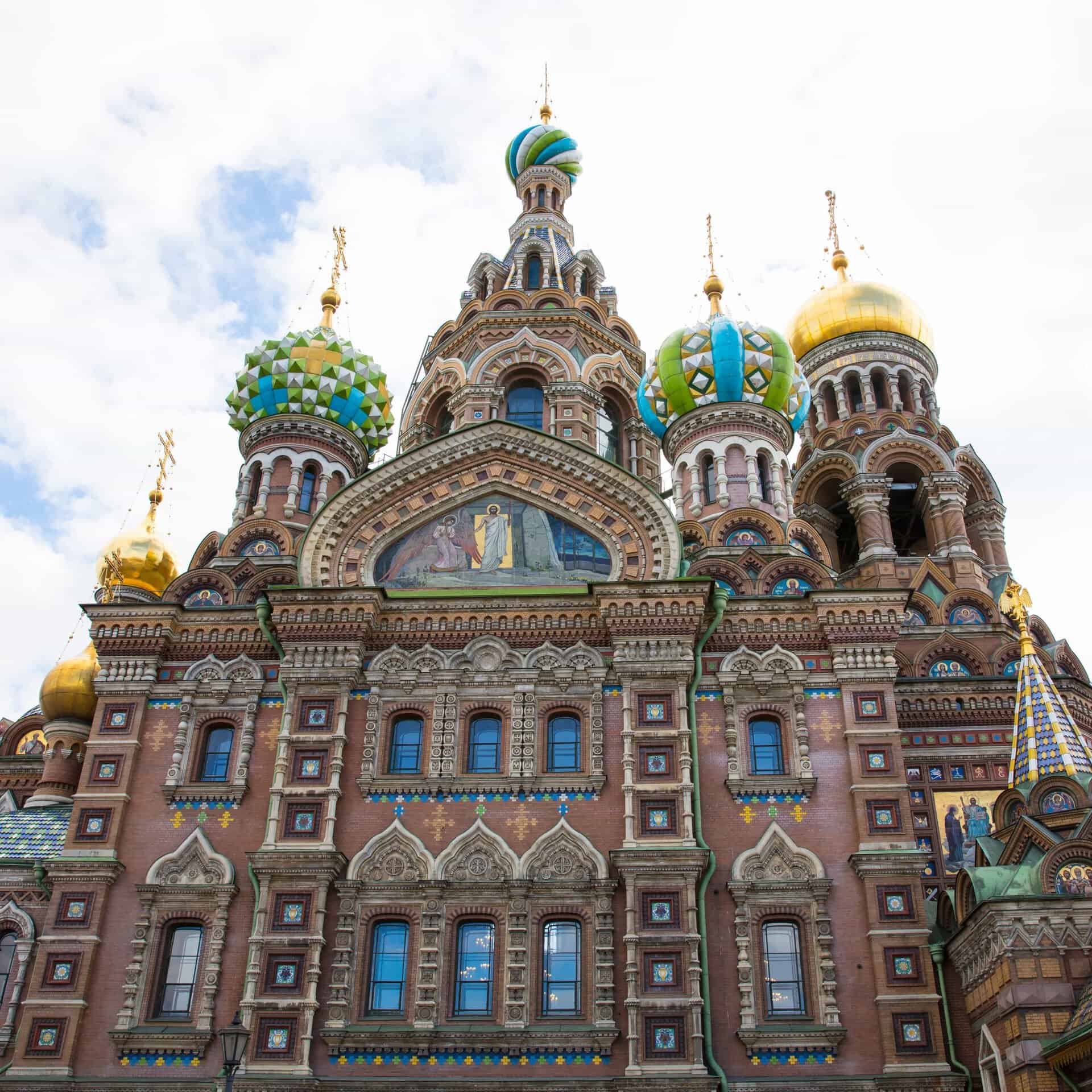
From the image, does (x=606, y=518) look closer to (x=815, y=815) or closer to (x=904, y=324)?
(x=815, y=815)

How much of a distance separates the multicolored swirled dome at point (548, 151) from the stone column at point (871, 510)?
8.28m

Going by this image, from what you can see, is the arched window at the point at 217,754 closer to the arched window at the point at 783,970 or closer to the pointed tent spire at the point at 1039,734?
the arched window at the point at 783,970

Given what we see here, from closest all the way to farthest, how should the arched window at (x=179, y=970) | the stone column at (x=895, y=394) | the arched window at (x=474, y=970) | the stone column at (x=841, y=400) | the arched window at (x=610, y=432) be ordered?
the arched window at (x=474, y=970) → the arched window at (x=179, y=970) → the arched window at (x=610, y=432) → the stone column at (x=895, y=394) → the stone column at (x=841, y=400)

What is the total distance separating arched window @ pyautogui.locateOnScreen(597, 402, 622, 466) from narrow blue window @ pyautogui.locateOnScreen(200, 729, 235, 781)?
8.19 metres

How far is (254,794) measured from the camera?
13.3 meters

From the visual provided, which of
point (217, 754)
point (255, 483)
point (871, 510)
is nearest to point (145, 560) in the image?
point (255, 483)

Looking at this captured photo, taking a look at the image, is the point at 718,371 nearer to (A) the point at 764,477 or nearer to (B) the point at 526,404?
(A) the point at 764,477

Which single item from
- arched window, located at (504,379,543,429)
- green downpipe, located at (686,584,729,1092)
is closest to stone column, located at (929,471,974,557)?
arched window, located at (504,379,543,429)

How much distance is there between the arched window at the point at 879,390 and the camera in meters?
24.2

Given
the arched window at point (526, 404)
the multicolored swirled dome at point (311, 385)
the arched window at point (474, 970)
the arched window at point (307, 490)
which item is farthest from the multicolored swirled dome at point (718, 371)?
the arched window at point (474, 970)

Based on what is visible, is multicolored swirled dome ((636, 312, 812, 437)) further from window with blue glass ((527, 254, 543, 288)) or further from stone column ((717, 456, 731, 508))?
window with blue glass ((527, 254, 543, 288))

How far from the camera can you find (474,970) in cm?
1234

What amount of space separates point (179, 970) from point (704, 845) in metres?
5.39

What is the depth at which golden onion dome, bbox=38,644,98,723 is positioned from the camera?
60.4 feet
